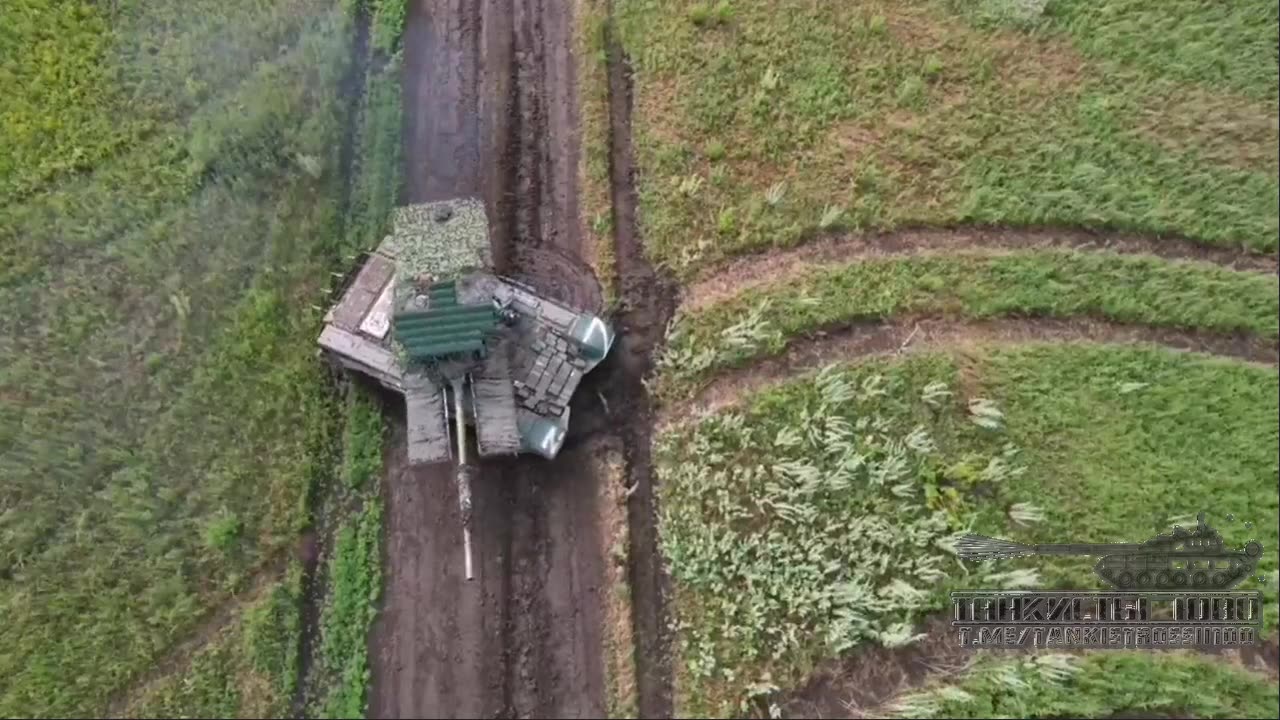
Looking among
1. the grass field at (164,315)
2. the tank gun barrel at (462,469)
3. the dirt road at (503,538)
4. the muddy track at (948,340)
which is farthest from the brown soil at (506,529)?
the muddy track at (948,340)

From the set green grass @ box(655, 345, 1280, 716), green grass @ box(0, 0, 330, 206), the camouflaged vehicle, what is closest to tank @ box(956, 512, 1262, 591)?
green grass @ box(655, 345, 1280, 716)

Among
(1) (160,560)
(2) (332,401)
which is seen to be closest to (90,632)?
(1) (160,560)

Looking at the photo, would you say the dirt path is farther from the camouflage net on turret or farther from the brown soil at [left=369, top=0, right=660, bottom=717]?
the camouflage net on turret

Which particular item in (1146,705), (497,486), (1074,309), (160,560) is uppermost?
(1074,309)

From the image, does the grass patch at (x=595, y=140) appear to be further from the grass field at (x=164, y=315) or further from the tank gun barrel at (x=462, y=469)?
the grass field at (x=164, y=315)

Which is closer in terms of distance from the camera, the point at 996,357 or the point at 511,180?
the point at 996,357

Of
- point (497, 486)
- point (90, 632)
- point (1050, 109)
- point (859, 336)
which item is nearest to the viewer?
point (90, 632)

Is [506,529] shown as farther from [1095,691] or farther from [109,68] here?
[109,68]

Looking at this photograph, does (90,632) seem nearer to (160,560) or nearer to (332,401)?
(160,560)
